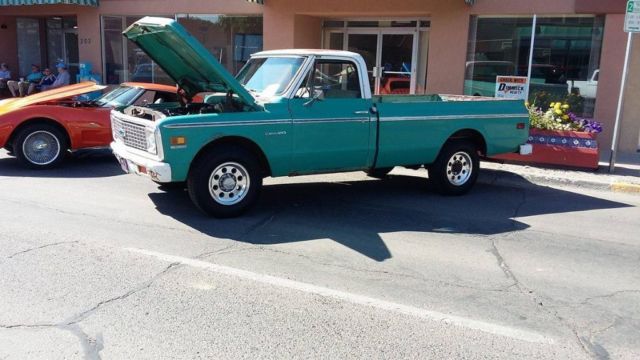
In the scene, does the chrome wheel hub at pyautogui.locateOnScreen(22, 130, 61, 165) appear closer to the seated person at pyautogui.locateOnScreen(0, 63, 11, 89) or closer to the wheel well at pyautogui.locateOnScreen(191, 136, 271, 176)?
the wheel well at pyautogui.locateOnScreen(191, 136, 271, 176)

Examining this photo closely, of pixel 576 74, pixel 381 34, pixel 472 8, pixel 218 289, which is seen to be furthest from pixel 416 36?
pixel 218 289

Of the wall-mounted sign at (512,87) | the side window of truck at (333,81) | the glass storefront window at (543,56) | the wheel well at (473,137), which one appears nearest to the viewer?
the side window of truck at (333,81)

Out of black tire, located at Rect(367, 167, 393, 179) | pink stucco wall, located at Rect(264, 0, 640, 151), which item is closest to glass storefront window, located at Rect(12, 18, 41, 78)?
pink stucco wall, located at Rect(264, 0, 640, 151)

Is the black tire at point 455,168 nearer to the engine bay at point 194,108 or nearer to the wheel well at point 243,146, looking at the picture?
the wheel well at point 243,146

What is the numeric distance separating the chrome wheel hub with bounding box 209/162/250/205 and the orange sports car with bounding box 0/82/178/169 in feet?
11.8

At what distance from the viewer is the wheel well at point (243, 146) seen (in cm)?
656

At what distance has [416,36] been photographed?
14516mm

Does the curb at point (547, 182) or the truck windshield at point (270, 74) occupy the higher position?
the truck windshield at point (270, 74)

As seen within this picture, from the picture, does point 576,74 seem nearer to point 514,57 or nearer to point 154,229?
point 514,57

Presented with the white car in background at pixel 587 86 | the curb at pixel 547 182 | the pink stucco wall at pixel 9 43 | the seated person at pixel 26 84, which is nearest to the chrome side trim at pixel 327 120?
the curb at pixel 547 182

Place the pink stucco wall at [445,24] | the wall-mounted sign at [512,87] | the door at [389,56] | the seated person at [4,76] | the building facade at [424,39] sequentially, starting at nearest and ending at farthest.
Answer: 1. the pink stucco wall at [445,24]
2. the building facade at [424,39]
3. the wall-mounted sign at [512,87]
4. the door at [389,56]
5. the seated person at [4,76]

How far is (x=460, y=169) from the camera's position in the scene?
848cm

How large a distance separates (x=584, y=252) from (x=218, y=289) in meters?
3.72

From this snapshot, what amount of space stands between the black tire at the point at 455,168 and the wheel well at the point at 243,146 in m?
2.55
